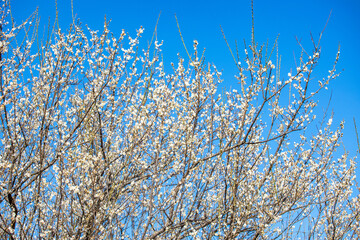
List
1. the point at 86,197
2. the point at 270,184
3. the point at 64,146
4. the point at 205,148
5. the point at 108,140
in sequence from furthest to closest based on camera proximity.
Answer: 1. the point at 270,184
2. the point at 205,148
3. the point at 108,140
4. the point at 64,146
5. the point at 86,197

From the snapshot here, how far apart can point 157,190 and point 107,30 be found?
2.25m

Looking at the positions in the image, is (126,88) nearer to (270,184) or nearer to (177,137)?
(177,137)

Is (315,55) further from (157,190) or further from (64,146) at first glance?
(64,146)

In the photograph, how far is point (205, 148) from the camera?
456 centimetres

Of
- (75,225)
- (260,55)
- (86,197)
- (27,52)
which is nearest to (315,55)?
(260,55)

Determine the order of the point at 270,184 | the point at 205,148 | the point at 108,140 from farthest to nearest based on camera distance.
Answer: the point at 270,184, the point at 205,148, the point at 108,140

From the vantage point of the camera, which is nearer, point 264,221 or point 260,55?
point 260,55

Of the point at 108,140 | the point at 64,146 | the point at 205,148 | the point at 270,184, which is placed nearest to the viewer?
the point at 64,146

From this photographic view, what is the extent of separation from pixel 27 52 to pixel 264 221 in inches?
150

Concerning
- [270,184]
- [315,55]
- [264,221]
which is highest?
[315,55]

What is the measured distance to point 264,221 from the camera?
3.72 m

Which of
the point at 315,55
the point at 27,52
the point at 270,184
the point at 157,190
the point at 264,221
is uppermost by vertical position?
the point at 27,52

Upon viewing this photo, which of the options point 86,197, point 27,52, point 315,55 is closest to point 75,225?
point 86,197

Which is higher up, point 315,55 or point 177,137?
point 315,55
